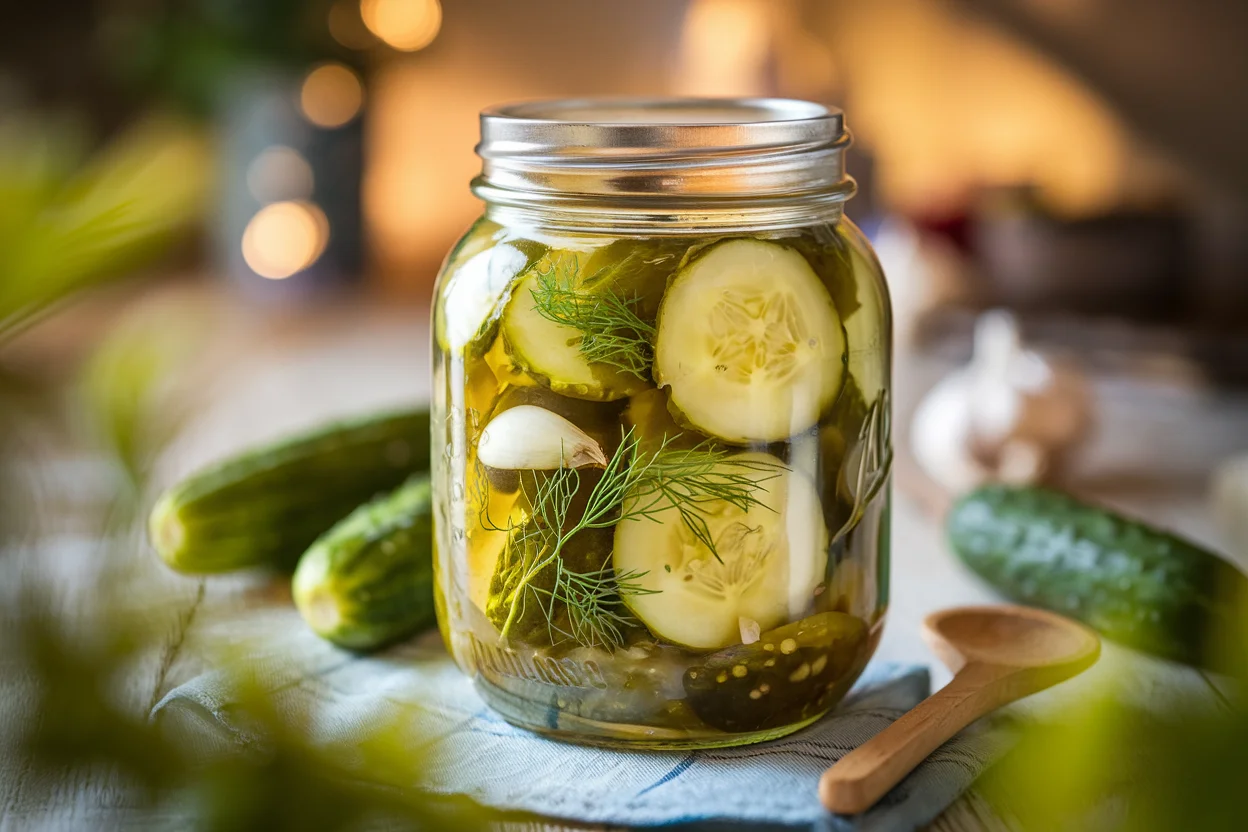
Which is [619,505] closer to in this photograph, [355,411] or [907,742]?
[907,742]

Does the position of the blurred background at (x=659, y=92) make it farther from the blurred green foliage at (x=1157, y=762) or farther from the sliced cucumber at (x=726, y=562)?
the blurred green foliage at (x=1157, y=762)

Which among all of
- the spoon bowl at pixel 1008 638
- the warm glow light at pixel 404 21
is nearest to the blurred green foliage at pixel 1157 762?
the spoon bowl at pixel 1008 638

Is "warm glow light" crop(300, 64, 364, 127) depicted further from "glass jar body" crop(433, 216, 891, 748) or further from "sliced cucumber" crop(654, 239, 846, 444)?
"sliced cucumber" crop(654, 239, 846, 444)

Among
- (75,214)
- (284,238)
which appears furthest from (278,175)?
(75,214)

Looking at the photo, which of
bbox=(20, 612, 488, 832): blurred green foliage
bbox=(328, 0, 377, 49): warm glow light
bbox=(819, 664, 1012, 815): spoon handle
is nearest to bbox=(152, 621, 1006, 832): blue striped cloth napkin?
bbox=(819, 664, 1012, 815): spoon handle

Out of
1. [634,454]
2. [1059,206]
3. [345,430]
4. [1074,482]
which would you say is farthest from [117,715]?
[1059,206]

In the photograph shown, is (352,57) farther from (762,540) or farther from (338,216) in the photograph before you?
(762,540)
